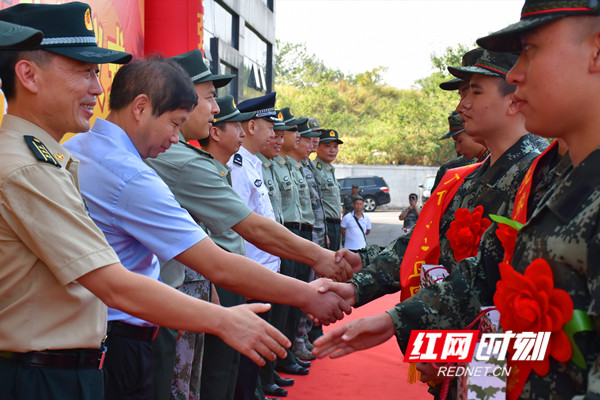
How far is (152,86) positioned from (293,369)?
3.79 m

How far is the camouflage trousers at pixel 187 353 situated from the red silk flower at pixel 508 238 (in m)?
1.83

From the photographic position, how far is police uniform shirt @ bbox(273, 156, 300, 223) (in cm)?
660

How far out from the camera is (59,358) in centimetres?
179

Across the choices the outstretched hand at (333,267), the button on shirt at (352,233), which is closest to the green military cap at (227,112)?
the outstretched hand at (333,267)

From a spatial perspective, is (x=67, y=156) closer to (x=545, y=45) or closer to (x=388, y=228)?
(x=545, y=45)

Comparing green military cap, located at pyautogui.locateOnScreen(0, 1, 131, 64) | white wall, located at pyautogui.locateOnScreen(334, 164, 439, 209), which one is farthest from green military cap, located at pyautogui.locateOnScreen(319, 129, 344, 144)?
white wall, located at pyautogui.locateOnScreen(334, 164, 439, 209)

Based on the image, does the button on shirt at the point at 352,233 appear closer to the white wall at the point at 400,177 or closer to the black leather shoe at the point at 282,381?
the black leather shoe at the point at 282,381

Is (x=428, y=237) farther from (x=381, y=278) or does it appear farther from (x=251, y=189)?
(x=251, y=189)

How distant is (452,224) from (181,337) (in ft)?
4.66

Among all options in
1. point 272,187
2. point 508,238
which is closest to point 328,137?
point 272,187

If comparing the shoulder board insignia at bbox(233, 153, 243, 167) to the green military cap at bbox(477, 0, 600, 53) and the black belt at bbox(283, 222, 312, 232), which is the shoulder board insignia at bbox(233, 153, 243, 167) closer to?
the black belt at bbox(283, 222, 312, 232)

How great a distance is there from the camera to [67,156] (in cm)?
189

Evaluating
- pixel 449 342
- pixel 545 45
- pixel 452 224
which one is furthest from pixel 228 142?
pixel 545 45

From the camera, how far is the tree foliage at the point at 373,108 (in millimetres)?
33812
